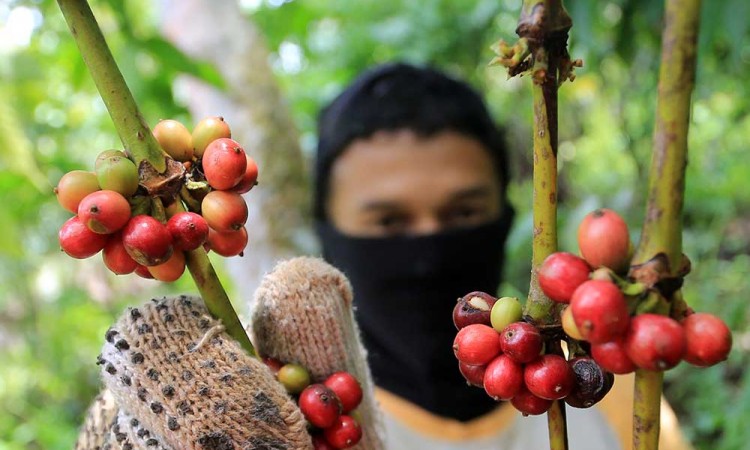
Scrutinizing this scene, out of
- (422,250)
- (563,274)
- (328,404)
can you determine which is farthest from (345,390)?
(422,250)

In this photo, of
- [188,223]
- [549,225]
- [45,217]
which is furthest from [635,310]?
[45,217]

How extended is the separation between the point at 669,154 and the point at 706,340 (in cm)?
10

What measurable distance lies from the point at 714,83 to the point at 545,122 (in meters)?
2.57

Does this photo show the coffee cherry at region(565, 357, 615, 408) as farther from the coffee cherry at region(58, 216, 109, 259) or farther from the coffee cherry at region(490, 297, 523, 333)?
the coffee cherry at region(58, 216, 109, 259)

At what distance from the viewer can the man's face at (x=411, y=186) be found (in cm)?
152

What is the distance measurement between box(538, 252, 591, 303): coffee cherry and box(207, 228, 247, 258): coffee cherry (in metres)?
0.24

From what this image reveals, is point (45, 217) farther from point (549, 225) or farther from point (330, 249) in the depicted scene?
point (549, 225)

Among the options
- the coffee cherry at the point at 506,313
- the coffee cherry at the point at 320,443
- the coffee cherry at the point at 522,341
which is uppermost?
the coffee cherry at the point at 506,313

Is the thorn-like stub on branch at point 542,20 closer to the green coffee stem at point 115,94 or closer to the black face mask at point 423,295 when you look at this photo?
the green coffee stem at point 115,94

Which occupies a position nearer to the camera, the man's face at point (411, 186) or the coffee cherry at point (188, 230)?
the coffee cherry at point (188, 230)

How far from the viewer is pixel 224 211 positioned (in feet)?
1.39

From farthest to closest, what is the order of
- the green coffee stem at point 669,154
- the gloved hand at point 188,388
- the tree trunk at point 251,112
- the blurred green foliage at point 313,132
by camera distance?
the tree trunk at point 251,112
the blurred green foliage at point 313,132
the gloved hand at point 188,388
the green coffee stem at point 669,154

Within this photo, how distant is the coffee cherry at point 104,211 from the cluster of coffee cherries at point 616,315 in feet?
0.89

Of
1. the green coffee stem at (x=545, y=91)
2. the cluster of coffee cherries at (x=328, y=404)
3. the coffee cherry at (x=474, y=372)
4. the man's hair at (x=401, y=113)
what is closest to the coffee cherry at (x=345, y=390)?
the cluster of coffee cherries at (x=328, y=404)
